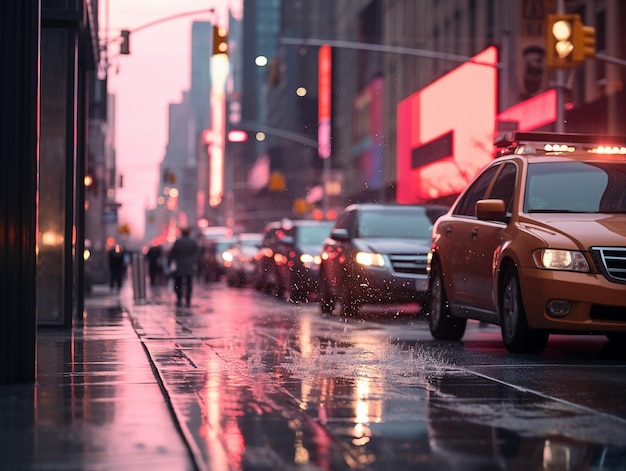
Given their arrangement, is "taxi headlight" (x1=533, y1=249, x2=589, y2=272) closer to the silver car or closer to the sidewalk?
the sidewalk

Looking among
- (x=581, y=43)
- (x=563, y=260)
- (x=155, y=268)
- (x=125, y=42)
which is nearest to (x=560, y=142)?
(x=563, y=260)

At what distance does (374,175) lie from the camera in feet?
262

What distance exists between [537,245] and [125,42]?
71.9 ft

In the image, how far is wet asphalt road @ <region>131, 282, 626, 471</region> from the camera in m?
6.53

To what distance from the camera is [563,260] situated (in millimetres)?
11891

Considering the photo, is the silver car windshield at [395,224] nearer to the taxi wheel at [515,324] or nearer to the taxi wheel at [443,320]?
the taxi wheel at [443,320]

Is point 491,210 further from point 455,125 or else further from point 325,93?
point 325,93

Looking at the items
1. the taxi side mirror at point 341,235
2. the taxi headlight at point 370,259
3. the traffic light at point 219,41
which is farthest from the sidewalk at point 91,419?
the traffic light at point 219,41

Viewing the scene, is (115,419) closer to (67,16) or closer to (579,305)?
(579,305)

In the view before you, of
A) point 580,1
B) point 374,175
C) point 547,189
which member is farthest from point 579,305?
point 374,175

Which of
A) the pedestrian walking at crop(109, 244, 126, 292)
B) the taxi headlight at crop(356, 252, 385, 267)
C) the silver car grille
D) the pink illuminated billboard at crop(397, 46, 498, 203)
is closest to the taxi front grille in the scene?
the silver car grille

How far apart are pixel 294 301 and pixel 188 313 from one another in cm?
656

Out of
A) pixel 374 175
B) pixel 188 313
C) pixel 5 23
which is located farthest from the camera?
pixel 374 175

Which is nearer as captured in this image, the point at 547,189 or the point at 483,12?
the point at 547,189
